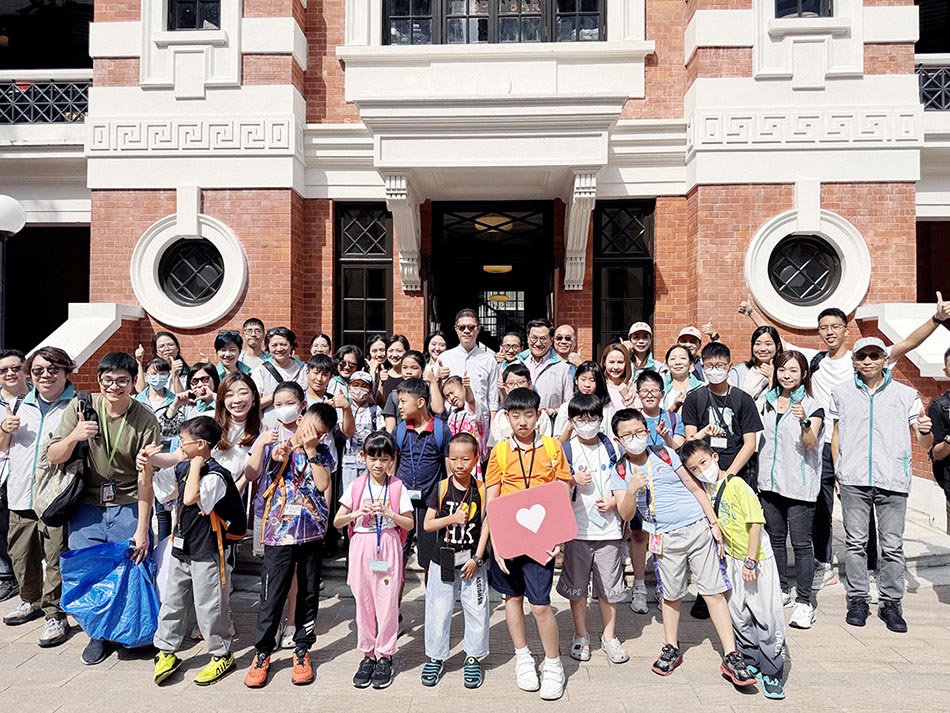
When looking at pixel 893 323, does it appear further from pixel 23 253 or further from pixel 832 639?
pixel 23 253

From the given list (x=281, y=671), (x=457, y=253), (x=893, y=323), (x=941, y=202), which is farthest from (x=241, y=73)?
(x=941, y=202)

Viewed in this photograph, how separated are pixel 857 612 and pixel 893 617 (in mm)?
225

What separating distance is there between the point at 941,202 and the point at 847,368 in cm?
605

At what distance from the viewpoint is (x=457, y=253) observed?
1030 cm

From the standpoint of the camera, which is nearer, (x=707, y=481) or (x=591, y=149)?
(x=707, y=481)

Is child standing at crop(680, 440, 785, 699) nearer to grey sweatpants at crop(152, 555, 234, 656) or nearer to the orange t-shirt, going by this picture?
the orange t-shirt

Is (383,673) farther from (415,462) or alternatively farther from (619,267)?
(619,267)

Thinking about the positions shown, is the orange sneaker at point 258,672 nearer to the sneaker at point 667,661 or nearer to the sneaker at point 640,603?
the sneaker at point 667,661

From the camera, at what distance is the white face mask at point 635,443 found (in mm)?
4152

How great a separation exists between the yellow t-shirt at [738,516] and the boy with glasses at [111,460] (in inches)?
139

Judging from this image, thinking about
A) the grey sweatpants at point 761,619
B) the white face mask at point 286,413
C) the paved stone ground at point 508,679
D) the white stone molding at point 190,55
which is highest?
the white stone molding at point 190,55

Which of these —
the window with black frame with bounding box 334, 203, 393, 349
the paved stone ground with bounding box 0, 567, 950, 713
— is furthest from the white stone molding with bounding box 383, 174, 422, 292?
the paved stone ground with bounding box 0, 567, 950, 713

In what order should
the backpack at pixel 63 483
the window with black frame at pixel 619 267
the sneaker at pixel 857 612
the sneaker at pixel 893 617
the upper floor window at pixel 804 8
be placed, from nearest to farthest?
the backpack at pixel 63 483, the sneaker at pixel 893 617, the sneaker at pixel 857 612, the upper floor window at pixel 804 8, the window with black frame at pixel 619 267

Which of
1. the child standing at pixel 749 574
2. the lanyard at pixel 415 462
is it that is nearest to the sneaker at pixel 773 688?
the child standing at pixel 749 574
